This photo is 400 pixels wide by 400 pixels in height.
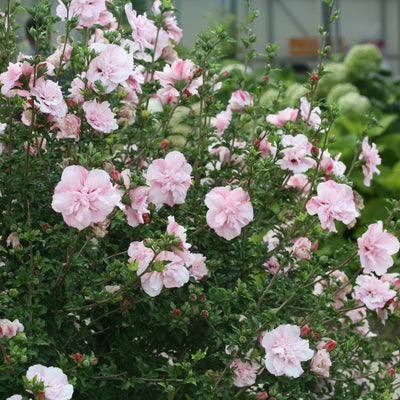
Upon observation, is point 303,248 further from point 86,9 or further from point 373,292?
point 86,9

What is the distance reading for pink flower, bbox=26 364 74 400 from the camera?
1.01 m

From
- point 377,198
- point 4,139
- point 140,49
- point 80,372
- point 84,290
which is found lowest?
point 377,198

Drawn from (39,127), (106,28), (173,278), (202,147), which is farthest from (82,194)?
(106,28)

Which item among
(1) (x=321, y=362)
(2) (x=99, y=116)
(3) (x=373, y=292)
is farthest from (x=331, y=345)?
(2) (x=99, y=116)

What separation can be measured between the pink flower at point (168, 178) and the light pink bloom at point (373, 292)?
52 cm

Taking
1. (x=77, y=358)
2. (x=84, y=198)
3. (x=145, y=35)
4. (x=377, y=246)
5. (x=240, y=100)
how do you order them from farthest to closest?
1. (x=240, y=100)
2. (x=145, y=35)
3. (x=377, y=246)
4. (x=77, y=358)
5. (x=84, y=198)

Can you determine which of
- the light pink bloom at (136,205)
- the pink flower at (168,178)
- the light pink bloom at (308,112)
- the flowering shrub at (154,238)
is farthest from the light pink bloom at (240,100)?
the light pink bloom at (136,205)

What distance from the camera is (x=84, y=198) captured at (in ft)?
3.19

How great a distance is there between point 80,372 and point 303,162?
25.7 inches

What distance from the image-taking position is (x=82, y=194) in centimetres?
98

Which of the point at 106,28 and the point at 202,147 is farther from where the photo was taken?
the point at 106,28

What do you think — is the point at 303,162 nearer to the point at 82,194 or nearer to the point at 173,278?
the point at 173,278

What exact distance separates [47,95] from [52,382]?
0.53m

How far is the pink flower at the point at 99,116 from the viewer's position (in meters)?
1.21
